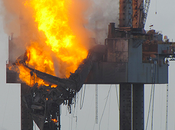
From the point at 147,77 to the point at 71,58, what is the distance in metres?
12.0

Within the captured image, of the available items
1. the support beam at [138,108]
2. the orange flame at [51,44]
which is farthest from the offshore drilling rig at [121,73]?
the orange flame at [51,44]

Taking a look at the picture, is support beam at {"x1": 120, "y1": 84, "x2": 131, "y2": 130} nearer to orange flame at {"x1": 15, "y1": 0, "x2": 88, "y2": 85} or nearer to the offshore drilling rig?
the offshore drilling rig

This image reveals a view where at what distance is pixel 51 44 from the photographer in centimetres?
6438

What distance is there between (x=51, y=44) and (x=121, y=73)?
33.4 feet

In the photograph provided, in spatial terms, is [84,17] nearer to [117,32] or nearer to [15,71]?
[117,32]

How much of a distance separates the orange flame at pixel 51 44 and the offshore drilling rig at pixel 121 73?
159 centimetres

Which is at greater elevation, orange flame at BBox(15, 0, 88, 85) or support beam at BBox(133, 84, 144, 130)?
orange flame at BBox(15, 0, 88, 85)

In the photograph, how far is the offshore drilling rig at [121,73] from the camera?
61.0m

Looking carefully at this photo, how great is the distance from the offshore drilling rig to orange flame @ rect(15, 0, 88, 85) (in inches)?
62.7

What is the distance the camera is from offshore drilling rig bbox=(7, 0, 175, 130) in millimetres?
61031

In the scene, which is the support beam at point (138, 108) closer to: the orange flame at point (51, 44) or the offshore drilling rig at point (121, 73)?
the offshore drilling rig at point (121, 73)

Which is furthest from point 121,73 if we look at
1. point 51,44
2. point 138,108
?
point 138,108

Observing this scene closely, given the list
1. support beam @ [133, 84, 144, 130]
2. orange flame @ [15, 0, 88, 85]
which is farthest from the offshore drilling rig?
orange flame @ [15, 0, 88, 85]

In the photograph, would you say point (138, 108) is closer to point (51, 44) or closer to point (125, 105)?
point (125, 105)
